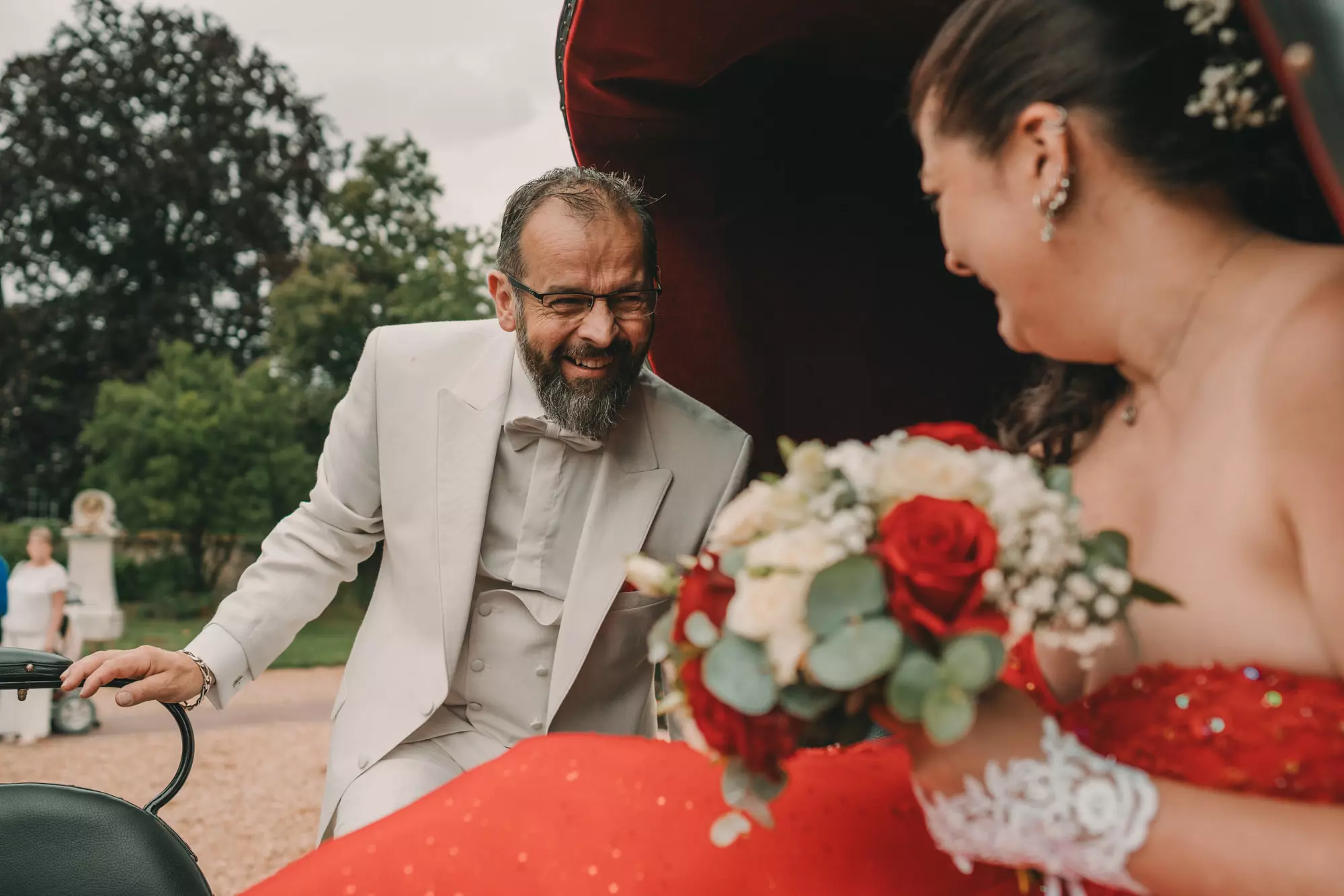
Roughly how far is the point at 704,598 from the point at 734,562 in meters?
0.05

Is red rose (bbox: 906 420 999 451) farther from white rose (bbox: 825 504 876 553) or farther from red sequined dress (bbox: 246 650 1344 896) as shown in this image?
red sequined dress (bbox: 246 650 1344 896)

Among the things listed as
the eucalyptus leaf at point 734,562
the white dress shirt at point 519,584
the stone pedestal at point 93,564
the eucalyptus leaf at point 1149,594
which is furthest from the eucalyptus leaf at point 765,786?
the stone pedestal at point 93,564

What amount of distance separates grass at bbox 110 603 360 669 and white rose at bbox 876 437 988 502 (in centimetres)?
1267

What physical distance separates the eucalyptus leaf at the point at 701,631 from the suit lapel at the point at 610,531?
152 cm

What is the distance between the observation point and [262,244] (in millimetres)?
24062

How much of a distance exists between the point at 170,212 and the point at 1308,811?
83.5 feet

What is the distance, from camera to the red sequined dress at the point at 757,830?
1.37 m

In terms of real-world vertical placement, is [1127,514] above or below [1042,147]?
below

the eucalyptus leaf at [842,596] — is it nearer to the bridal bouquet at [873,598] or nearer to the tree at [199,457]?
the bridal bouquet at [873,598]

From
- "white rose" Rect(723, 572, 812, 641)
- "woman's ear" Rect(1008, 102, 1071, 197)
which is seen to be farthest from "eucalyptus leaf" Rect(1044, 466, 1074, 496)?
"woman's ear" Rect(1008, 102, 1071, 197)

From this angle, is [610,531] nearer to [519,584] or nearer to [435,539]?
[519,584]

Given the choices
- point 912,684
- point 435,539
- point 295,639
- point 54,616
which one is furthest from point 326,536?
point 295,639

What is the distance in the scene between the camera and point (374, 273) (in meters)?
23.2

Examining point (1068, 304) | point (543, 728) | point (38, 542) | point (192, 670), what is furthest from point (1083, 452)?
point (38, 542)
